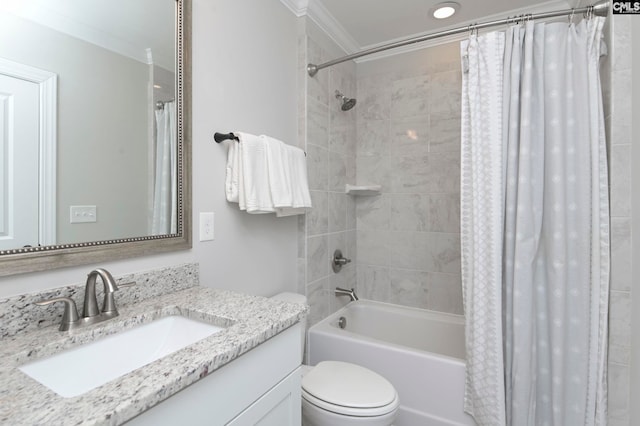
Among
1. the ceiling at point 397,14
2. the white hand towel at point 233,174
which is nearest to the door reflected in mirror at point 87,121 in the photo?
the white hand towel at point 233,174

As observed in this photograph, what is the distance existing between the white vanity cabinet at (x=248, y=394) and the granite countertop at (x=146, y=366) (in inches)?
1.4

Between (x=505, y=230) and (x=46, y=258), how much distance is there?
172cm

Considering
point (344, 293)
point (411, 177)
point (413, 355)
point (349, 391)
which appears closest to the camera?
point (349, 391)

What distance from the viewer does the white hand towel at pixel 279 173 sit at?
1.47 m

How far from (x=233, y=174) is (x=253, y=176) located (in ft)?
0.30


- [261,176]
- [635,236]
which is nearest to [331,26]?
[261,176]

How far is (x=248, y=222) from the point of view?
1567 mm

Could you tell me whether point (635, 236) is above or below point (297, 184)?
below

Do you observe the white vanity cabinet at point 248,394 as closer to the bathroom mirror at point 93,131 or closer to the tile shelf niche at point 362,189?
the bathroom mirror at point 93,131

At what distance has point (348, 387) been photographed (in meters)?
1.35

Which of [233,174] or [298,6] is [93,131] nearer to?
[233,174]

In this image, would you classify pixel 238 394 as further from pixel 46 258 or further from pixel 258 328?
pixel 46 258

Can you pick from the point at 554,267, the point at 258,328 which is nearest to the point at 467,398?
the point at 554,267

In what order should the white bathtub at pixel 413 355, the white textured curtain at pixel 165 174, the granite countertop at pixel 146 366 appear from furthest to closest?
the white bathtub at pixel 413 355 → the white textured curtain at pixel 165 174 → the granite countertop at pixel 146 366
